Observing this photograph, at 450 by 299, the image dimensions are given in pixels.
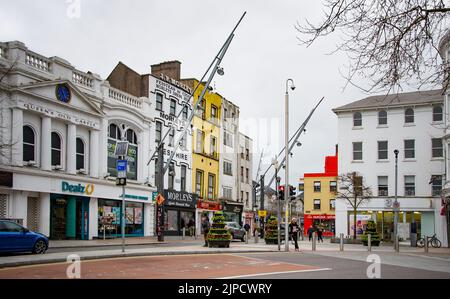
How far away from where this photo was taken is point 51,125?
33000 mm

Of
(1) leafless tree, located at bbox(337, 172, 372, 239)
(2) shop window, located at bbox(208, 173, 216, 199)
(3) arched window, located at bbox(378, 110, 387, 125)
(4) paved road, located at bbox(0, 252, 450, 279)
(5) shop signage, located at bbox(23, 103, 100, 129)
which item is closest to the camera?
(4) paved road, located at bbox(0, 252, 450, 279)

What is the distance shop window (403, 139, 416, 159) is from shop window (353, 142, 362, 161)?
14.6 ft

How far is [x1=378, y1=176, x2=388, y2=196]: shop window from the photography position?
52.6 m

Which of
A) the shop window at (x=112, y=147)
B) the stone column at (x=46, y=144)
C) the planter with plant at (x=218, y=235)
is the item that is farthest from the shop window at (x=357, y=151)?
the stone column at (x=46, y=144)

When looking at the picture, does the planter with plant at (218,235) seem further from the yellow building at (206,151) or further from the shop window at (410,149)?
the shop window at (410,149)

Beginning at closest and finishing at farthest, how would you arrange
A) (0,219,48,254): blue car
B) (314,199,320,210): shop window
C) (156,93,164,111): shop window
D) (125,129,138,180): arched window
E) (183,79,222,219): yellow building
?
1. (0,219,48,254): blue car
2. (125,129,138,180): arched window
3. (156,93,164,111): shop window
4. (183,79,222,219): yellow building
5. (314,199,320,210): shop window

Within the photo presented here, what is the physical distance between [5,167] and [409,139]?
122ft

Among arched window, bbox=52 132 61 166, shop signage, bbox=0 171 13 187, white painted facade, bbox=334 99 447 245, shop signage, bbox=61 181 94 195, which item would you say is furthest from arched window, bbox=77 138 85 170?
white painted facade, bbox=334 99 447 245

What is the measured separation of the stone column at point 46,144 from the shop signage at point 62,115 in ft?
1.41

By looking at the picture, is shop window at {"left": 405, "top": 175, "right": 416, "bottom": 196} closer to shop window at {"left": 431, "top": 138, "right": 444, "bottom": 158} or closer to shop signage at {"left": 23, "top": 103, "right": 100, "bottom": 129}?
shop window at {"left": 431, "top": 138, "right": 444, "bottom": 158}

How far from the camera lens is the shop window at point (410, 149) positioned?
169ft
